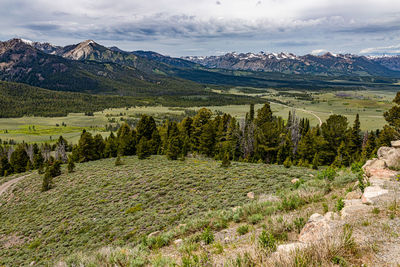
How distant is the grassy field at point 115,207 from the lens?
18.7m

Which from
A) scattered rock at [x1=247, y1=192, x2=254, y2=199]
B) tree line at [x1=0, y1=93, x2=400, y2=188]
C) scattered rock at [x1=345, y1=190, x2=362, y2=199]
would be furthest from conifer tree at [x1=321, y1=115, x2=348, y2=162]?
scattered rock at [x1=345, y1=190, x2=362, y2=199]

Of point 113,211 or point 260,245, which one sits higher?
point 260,245

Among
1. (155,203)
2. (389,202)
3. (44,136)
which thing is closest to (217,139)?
(155,203)

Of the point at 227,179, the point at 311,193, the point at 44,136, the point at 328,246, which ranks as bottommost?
the point at 44,136

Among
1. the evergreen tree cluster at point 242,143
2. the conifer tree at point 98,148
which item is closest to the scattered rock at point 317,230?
the evergreen tree cluster at point 242,143

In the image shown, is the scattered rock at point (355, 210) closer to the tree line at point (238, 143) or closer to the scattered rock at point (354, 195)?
the scattered rock at point (354, 195)

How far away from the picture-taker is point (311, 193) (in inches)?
513

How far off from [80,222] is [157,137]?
4164cm

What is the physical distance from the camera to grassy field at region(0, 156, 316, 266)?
18.7 m

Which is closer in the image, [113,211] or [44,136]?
[113,211]

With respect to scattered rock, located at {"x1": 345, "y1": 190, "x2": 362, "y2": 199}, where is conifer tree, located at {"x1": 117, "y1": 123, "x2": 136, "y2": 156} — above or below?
below

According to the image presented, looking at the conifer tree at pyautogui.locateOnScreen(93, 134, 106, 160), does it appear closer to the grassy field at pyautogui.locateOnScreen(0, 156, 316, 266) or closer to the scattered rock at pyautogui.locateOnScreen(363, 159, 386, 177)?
the grassy field at pyautogui.locateOnScreen(0, 156, 316, 266)

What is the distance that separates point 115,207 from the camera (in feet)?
82.5

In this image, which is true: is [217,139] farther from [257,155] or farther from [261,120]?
[261,120]
